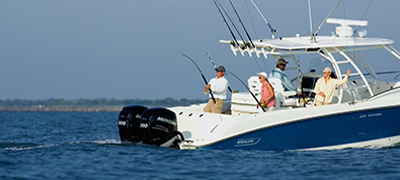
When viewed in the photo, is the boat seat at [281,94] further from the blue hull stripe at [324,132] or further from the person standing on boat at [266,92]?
the blue hull stripe at [324,132]

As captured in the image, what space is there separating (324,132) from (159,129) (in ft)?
9.35

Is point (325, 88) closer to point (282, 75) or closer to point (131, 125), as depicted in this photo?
point (282, 75)

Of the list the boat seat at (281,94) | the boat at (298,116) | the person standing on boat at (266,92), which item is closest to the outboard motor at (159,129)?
the boat at (298,116)

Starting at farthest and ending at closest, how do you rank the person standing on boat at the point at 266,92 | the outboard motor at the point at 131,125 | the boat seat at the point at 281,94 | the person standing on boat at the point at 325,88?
the outboard motor at the point at 131,125 → the boat seat at the point at 281,94 → the person standing on boat at the point at 325,88 → the person standing on boat at the point at 266,92

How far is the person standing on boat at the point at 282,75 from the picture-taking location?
42.3 feet

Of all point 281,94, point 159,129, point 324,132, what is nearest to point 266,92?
point 281,94

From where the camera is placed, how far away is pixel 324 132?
469 inches

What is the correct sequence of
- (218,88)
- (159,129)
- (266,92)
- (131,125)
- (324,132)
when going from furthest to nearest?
(131,125) < (218,88) < (266,92) < (159,129) < (324,132)

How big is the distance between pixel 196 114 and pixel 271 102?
4.44 ft

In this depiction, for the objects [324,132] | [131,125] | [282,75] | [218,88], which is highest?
[282,75]

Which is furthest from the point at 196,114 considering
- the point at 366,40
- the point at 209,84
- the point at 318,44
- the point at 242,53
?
the point at 366,40

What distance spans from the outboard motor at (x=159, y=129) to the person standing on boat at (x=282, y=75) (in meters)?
2.23

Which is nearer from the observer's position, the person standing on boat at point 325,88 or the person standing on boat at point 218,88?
the person standing on boat at point 325,88

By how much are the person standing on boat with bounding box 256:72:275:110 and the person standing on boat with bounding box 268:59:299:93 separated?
2.35 ft
